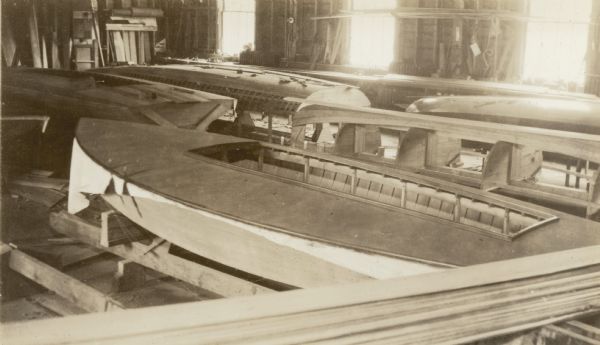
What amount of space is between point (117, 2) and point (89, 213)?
863 cm

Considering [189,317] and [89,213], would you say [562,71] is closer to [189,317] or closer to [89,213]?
[89,213]

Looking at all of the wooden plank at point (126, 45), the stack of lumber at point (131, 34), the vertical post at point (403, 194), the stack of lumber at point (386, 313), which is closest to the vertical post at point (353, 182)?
the vertical post at point (403, 194)

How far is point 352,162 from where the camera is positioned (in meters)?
3.67

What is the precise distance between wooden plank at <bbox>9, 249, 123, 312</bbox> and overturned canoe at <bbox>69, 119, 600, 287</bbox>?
1.56ft

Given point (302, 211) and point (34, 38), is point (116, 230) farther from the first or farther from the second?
point (34, 38)

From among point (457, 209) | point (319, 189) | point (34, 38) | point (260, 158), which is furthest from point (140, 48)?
point (457, 209)

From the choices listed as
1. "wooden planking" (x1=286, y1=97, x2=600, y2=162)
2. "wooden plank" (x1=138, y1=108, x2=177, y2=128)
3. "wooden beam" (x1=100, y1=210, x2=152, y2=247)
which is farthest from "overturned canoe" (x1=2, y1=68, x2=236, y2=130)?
"wooden beam" (x1=100, y1=210, x2=152, y2=247)

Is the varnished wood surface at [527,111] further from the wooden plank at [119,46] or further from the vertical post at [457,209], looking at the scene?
the wooden plank at [119,46]

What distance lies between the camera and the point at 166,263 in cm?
344

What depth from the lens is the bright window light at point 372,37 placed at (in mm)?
10242

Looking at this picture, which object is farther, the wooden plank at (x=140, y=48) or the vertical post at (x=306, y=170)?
the wooden plank at (x=140, y=48)

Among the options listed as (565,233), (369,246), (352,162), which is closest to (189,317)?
(369,246)

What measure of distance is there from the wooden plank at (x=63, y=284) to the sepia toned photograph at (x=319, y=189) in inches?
0.5

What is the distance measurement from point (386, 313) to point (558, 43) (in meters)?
8.20
